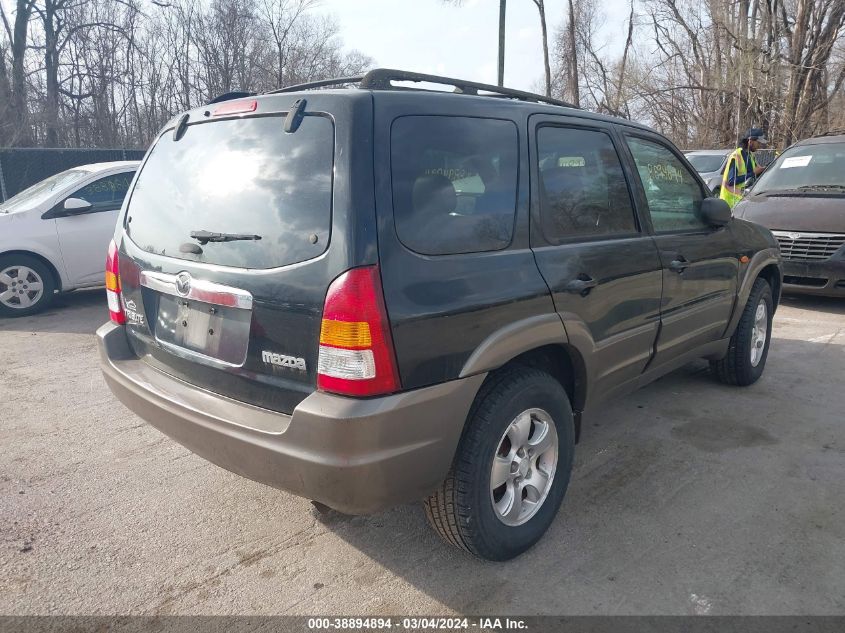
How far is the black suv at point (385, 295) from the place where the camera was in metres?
2.17

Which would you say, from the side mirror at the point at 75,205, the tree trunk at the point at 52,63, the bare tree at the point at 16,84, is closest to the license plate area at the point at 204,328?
the side mirror at the point at 75,205

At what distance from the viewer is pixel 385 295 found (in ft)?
7.02

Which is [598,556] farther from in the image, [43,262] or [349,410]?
[43,262]

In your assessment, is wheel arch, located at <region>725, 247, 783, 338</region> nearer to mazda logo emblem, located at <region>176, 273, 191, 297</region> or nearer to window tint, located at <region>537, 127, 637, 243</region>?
window tint, located at <region>537, 127, 637, 243</region>

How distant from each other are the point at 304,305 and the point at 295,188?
43 centimetres

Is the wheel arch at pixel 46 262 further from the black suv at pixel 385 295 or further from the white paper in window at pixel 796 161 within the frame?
the white paper in window at pixel 796 161

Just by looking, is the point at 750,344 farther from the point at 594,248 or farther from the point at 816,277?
the point at 816,277

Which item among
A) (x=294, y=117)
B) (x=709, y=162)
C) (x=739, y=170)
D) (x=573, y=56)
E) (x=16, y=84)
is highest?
(x=573, y=56)

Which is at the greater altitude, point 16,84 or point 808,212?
point 16,84

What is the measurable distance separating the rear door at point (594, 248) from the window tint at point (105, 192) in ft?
19.3

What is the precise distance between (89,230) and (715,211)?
6.33m

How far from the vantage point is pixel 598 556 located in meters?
2.77

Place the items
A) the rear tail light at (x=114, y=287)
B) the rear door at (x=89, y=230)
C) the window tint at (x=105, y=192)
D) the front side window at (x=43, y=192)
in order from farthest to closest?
the window tint at (x=105, y=192), the front side window at (x=43, y=192), the rear door at (x=89, y=230), the rear tail light at (x=114, y=287)

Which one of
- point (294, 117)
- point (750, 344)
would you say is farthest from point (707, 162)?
point (294, 117)
